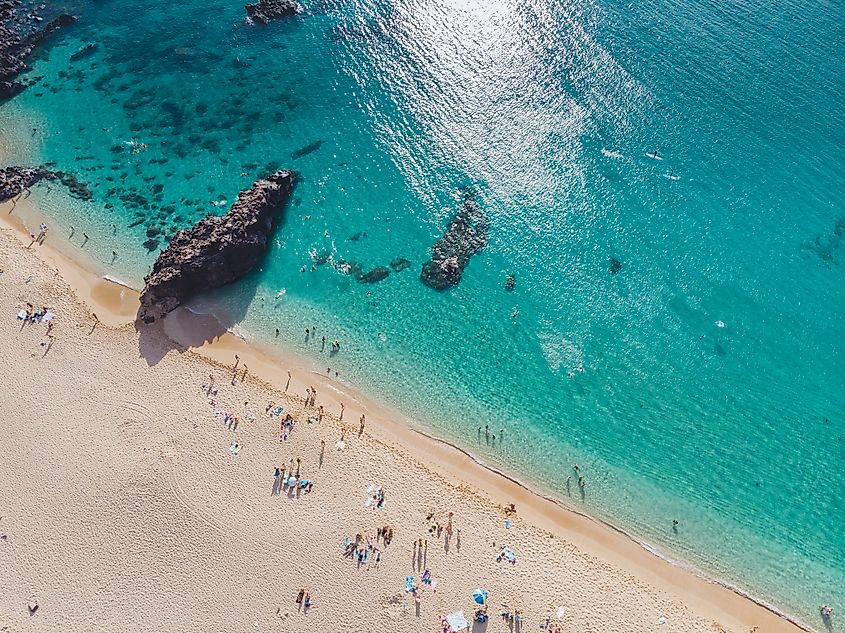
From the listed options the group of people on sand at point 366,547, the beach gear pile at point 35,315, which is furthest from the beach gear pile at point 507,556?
the beach gear pile at point 35,315

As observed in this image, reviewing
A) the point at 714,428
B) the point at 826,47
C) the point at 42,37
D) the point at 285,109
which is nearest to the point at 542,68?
the point at 285,109

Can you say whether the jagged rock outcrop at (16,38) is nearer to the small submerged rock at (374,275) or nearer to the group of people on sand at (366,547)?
the small submerged rock at (374,275)

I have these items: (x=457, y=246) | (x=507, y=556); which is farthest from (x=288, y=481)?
(x=457, y=246)

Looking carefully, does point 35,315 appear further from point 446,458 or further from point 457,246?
point 457,246

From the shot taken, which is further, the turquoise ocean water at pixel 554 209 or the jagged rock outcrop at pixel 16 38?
the jagged rock outcrop at pixel 16 38

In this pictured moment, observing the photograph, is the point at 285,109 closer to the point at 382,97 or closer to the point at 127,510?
the point at 382,97

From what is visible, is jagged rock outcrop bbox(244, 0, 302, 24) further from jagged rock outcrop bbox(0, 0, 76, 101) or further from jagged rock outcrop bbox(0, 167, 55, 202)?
jagged rock outcrop bbox(0, 167, 55, 202)
